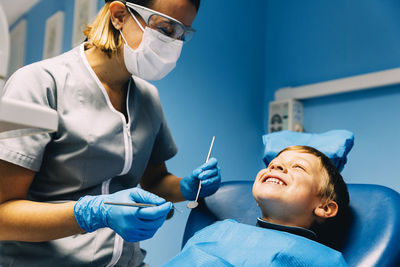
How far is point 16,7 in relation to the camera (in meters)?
2.55

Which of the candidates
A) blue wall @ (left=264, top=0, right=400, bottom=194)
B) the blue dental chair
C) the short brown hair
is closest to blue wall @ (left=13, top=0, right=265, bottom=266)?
blue wall @ (left=264, top=0, right=400, bottom=194)

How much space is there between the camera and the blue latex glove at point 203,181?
1.36m

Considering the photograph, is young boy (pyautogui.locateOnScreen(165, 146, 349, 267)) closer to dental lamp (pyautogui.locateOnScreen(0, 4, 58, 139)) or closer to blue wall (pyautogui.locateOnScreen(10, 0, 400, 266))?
dental lamp (pyautogui.locateOnScreen(0, 4, 58, 139))

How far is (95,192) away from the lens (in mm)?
1247

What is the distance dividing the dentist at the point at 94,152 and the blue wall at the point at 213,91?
0.77 m

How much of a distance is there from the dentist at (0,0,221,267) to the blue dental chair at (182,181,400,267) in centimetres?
9

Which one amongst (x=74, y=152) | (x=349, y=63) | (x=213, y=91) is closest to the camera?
(x=74, y=152)

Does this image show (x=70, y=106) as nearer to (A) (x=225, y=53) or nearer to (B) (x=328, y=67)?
(A) (x=225, y=53)

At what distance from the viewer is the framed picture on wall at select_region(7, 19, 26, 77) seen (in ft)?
8.65

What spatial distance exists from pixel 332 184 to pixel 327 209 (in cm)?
9

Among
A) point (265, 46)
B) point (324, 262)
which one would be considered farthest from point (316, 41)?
point (324, 262)

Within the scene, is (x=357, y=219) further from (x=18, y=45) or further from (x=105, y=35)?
(x=18, y=45)

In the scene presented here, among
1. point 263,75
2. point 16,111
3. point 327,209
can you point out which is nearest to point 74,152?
point 16,111

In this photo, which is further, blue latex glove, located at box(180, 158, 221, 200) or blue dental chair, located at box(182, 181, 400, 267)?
blue latex glove, located at box(180, 158, 221, 200)
